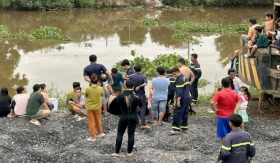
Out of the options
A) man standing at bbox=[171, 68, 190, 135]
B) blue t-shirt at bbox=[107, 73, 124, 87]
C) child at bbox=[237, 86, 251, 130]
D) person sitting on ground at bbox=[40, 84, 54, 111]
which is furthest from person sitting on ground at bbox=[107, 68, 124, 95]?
child at bbox=[237, 86, 251, 130]

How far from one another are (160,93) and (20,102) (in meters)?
3.42

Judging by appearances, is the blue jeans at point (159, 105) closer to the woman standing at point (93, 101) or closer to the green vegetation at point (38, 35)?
the woman standing at point (93, 101)

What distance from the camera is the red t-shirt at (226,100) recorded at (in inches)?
359

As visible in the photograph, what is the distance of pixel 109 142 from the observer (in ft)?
32.1

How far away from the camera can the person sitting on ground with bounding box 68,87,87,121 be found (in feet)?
36.6

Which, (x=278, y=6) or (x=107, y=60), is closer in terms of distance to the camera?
(x=278, y=6)

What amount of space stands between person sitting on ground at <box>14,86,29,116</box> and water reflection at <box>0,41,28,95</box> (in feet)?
17.3

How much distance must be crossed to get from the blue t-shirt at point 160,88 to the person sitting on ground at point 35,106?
2.73 meters

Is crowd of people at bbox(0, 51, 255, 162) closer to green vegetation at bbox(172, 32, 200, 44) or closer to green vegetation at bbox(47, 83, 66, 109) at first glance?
green vegetation at bbox(47, 83, 66, 109)

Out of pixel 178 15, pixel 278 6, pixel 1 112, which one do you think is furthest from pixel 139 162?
pixel 178 15

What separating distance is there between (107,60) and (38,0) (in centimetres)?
2140

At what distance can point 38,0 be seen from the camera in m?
40.9

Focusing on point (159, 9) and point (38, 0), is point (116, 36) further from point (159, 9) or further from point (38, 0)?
point (159, 9)

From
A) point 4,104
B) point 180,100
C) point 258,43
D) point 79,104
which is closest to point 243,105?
point 180,100
